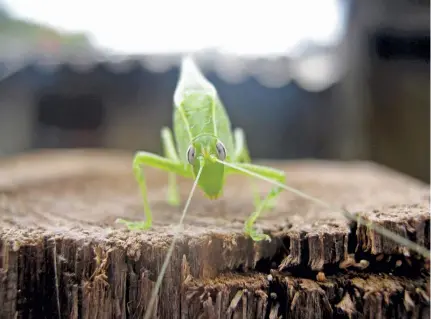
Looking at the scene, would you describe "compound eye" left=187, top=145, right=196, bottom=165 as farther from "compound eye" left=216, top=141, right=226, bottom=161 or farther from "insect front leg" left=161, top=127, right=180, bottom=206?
"insect front leg" left=161, top=127, right=180, bottom=206

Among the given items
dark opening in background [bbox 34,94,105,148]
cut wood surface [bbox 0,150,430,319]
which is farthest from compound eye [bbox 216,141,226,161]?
dark opening in background [bbox 34,94,105,148]

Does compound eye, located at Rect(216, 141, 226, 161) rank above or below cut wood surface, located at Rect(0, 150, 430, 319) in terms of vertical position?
above

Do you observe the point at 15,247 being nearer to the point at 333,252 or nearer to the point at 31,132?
the point at 333,252

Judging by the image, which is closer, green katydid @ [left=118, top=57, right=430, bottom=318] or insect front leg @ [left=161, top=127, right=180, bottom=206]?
green katydid @ [left=118, top=57, right=430, bottom=318]

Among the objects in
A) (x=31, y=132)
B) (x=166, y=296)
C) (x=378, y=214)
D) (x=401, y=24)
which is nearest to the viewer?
(x=166, y=296)

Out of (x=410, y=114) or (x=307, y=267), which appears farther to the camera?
(x=410, y=114)

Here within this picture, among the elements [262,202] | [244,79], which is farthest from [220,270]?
[244,79]

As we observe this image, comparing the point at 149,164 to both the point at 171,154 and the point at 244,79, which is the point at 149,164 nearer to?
the point at 171,154

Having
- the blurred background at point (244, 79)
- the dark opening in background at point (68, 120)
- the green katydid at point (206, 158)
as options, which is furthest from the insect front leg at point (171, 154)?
the dark opening in background at point (68, 120)

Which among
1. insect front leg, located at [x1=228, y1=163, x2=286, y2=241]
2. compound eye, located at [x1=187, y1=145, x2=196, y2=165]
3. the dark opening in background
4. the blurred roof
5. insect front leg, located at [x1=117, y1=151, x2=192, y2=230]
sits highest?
the blurred roof

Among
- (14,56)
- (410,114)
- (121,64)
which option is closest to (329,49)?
(410,114)
